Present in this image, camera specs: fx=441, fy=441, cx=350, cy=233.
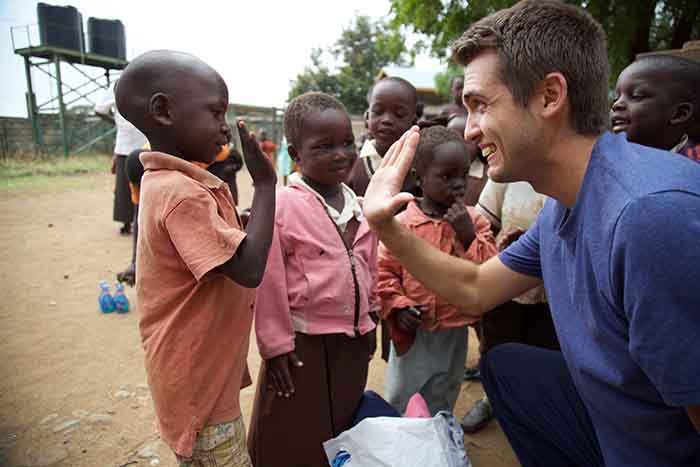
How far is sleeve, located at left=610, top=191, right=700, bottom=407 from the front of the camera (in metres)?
1.02

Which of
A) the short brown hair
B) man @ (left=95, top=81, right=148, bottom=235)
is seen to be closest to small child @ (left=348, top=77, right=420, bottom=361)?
the short brown hair

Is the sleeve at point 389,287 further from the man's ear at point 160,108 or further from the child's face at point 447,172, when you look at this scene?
the man's ear at point 160,108

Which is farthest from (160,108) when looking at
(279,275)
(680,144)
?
(680,144)

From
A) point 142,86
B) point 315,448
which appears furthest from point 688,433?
point 142,86

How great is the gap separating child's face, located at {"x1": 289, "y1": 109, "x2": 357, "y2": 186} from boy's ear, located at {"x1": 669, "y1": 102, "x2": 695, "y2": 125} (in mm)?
1509

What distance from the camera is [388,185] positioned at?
1.64 metres

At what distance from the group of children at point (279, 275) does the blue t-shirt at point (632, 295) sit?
0.71 meters

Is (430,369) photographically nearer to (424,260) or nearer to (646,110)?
(424,260)

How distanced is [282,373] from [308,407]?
0.91ft

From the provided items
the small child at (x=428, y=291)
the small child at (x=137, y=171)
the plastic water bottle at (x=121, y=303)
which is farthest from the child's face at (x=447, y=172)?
the plastic water bottle at (x=121, y=303)

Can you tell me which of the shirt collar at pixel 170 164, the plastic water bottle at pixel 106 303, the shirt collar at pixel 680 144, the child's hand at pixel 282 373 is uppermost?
the shirt collar at pixel 680 144

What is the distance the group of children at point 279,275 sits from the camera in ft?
4.62

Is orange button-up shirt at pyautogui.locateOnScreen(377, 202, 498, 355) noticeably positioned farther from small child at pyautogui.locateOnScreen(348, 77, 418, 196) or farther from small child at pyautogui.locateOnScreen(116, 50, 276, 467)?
small child at pyautogui.locateOnScreen(348, 77, 418, 196)

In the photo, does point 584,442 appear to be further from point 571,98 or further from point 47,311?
point 47,311
